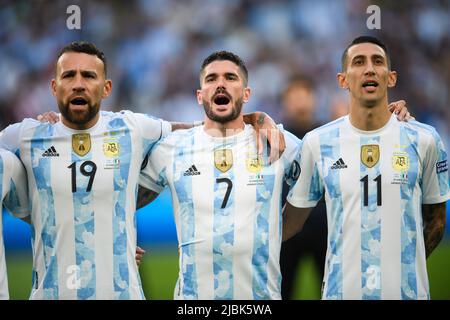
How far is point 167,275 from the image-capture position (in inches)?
197

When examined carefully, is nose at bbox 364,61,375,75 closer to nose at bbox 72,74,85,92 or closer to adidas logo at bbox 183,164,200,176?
adidas logo at bbox 183,164,200,176

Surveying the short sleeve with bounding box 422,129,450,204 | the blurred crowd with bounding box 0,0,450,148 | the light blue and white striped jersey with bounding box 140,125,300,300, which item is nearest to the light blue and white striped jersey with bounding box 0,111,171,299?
the light blue and white striped jersey with bounding box 140,125,300,300

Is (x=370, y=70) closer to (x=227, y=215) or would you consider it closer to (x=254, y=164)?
(x=254, y=164)

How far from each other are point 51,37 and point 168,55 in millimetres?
791

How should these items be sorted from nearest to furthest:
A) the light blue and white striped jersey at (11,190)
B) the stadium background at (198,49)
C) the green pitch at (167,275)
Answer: the light blue and white striped jersey at (11,190), the green pitch at (167,275), the stadium background at (198,49)

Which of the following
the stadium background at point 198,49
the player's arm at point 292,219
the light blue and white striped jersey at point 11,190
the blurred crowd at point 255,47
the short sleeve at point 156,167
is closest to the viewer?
the light blue and white striped jersey at point 11,190

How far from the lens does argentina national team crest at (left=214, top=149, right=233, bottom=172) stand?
4.23 m

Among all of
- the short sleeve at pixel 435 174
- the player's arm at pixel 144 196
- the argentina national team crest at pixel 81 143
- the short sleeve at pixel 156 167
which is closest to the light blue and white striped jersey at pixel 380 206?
the short sleeve at pixel 435 174

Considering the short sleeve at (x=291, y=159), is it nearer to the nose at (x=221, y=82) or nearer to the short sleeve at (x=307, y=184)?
the short sleeve at (x=307, y=184)

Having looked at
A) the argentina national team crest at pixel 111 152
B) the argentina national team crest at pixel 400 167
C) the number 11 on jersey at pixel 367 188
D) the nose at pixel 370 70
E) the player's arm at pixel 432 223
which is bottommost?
the player's arm at pixel 432 223

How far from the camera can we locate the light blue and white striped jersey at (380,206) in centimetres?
408

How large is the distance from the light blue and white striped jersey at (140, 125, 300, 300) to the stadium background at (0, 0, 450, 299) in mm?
831

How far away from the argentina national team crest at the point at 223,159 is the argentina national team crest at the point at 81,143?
702 millimetres

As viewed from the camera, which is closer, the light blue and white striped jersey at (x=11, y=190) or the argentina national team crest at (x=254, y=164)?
the light blue and white striped jersey at (x=11, y=190)
